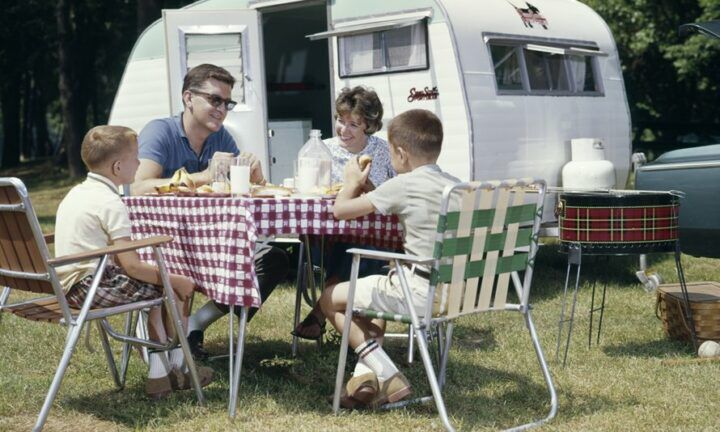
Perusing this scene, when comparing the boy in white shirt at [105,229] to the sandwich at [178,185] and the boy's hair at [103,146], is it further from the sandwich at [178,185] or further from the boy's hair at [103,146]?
the sandwich at [178,185]

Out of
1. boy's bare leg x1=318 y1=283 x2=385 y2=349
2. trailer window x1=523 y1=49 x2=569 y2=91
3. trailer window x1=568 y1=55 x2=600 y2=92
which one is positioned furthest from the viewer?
trailer window x1=568 y1=55 x2=600 y2=92

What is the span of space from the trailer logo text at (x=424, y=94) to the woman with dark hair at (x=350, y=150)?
187cm

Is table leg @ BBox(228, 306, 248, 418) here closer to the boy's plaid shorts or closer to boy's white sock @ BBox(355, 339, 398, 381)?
the boy's plaid shorts

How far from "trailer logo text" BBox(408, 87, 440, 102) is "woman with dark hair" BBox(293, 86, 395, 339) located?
1.87 metres

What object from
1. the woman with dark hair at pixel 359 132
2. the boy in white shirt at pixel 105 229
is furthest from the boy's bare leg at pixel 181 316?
the woman with dark hair at pixel 359 132

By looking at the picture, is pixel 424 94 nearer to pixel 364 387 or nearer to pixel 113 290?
pixel 364 387

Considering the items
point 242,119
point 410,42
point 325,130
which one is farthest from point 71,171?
point 410,42

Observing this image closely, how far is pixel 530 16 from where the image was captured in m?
8.30

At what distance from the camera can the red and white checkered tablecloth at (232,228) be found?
3996 millimetres

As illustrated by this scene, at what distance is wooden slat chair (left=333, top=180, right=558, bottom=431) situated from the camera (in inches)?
146

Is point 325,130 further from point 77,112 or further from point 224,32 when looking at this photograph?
point 77,112

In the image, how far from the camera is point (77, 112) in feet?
71.4

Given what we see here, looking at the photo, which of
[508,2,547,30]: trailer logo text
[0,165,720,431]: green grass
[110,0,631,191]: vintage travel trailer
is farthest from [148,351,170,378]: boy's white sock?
[508,2,547,30]: trailer logo text

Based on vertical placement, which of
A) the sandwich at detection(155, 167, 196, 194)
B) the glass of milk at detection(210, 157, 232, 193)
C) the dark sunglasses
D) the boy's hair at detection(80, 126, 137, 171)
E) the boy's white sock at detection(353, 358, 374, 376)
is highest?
the dark sunglasses
